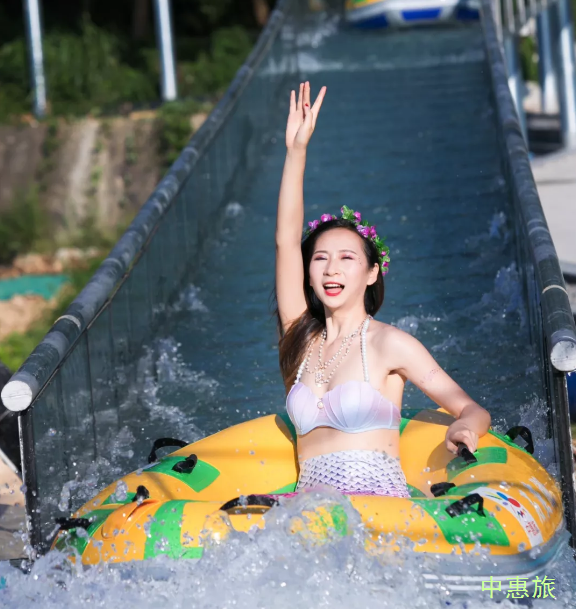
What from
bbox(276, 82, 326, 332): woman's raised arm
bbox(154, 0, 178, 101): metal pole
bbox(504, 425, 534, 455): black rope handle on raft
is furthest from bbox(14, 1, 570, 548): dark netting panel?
bbox(154, 0, 178, 101): metal pole

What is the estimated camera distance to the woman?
3.28 meters

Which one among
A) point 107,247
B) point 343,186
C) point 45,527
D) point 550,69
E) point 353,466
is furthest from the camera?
point 550,69

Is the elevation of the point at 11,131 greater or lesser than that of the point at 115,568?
greater

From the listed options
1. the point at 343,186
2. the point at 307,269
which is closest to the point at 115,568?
the point at 307,269

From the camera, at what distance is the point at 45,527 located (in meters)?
3.61

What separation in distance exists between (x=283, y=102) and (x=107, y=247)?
13.4ft

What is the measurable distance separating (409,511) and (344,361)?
653mm

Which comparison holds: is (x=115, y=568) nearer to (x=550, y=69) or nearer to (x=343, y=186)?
(x=343, y=186)

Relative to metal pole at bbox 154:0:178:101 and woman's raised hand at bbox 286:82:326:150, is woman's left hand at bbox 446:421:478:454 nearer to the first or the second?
woman's raised hand at bbox 286:82:326:150

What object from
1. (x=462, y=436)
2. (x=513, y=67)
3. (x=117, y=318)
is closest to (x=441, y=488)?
(x=462, y=436)

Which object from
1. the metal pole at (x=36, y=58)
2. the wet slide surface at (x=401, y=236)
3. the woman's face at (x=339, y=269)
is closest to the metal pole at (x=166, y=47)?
the metal pole at (x=36, y=58)

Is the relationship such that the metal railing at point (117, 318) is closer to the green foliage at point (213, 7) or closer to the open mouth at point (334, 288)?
the open mouth at point (334, 288)

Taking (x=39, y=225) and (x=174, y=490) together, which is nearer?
(x=174, y=490)

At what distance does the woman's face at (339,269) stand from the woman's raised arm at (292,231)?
166 mm
